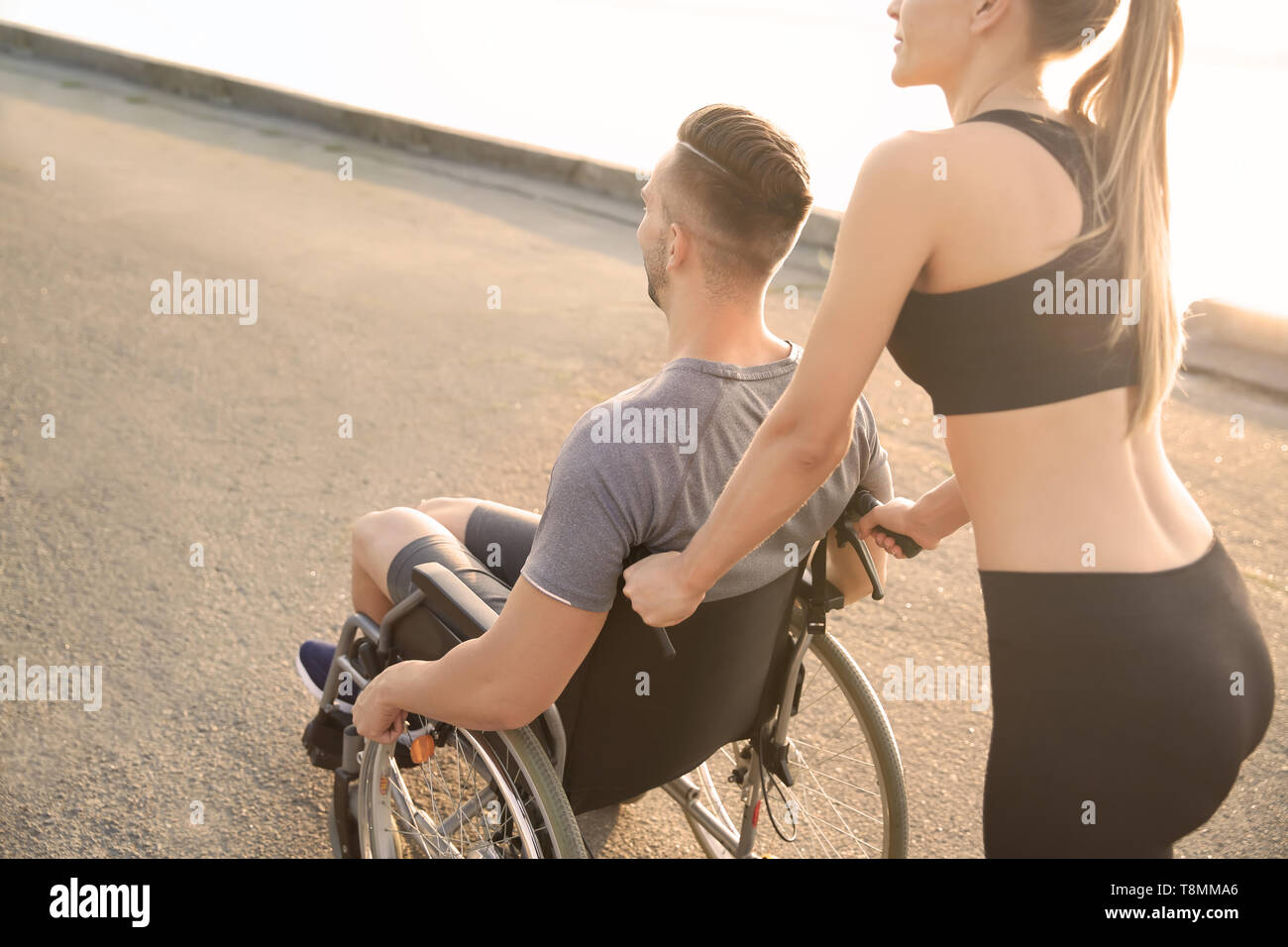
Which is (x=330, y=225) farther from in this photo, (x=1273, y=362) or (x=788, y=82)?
(x=788, y=82)

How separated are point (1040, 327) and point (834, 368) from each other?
0.81 feet

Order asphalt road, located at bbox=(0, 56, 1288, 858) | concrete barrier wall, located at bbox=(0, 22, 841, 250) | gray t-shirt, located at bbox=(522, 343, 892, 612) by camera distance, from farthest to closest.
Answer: concrete barrier wall, located at bbox=(0, 22, 841, 250), asphalt road, located at bbox=(0, 56, 1288, 858), gray t-shirt, located at bbox=(522, 343, 892, 612)

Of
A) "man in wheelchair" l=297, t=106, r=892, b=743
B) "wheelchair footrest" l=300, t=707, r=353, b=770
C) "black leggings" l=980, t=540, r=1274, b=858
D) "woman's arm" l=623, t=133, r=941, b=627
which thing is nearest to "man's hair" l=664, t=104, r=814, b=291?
"man in wheelchair" l=297, t=106, r=892, b=743

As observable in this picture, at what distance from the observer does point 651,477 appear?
1.79 metres

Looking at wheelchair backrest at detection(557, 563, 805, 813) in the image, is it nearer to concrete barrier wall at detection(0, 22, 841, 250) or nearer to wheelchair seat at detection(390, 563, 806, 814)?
wheelchair seat at detection(390, 563, 806, 814)

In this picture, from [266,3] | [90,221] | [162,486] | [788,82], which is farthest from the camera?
[266,3]

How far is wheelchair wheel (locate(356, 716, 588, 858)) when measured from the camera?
1937mm

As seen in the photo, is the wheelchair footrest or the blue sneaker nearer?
the wheelchair footrest

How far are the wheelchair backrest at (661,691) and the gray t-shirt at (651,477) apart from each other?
7 cm

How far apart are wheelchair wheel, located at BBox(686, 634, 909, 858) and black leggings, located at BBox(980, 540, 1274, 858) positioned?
83cm

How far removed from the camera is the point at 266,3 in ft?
83.9

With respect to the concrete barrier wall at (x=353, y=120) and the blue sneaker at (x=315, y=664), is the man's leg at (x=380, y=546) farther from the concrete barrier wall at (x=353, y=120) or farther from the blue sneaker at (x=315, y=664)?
the concrete barrier wall at (x=353, y=120)
